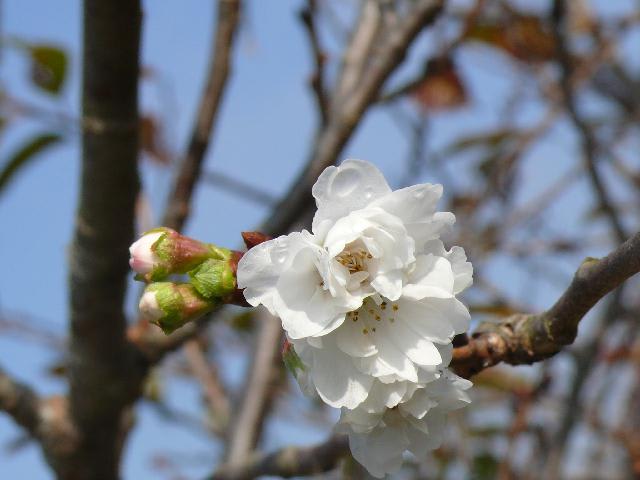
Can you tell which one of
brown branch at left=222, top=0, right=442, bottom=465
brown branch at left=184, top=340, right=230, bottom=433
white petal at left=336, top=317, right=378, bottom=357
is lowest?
brown branch at left=184, top=340, right=230, bottom=433

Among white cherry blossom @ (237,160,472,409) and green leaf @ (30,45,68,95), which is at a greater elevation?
white cherry blossom @ (237,160,472,409)

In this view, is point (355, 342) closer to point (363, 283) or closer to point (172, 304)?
point (363, 283)

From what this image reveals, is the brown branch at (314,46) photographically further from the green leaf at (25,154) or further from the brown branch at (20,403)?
the brown branch at (20,403)

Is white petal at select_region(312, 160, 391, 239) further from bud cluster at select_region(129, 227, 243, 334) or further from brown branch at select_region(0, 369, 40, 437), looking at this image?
brown branch at select_region(0, 369, 40, 437)

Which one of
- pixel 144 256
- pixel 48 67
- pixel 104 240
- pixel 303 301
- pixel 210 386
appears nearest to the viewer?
pixel 303 301

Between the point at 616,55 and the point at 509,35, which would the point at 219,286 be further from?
the point at 616,55

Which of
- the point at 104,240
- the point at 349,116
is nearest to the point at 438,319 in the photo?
the point at 104,240

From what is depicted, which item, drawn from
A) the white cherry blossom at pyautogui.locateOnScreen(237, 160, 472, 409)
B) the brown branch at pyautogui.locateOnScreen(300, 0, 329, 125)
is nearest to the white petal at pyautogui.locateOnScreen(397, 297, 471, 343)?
the white cherry blossom at pyautogui.locateOnScreen(237, 160, 472, 409)
